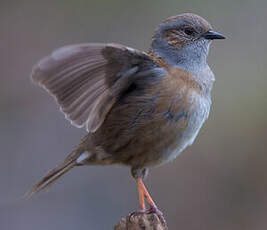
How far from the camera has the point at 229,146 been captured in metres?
9.81

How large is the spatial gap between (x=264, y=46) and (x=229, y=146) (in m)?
2.15

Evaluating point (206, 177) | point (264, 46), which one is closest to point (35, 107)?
point (206, 177)

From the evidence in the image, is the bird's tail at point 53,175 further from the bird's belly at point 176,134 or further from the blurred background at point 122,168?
the blurred background at point 122,168

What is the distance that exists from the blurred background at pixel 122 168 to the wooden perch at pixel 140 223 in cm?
372

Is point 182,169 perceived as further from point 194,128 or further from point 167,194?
point 194,128

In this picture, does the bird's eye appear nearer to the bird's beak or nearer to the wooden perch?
the bird's beak

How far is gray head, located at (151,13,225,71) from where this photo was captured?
644 centimetres

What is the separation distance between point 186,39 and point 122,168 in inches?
151

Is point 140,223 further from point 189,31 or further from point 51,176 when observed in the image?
point 189,31

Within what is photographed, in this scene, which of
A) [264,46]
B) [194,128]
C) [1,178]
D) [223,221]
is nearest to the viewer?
[194,128]

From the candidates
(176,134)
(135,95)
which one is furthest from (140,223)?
(135,95)

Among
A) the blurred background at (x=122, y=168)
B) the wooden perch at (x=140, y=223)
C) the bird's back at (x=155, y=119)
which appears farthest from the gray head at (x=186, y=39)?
the blurred background at (x=122, y=168)

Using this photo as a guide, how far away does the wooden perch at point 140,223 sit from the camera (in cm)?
526

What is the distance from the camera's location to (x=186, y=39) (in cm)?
654
